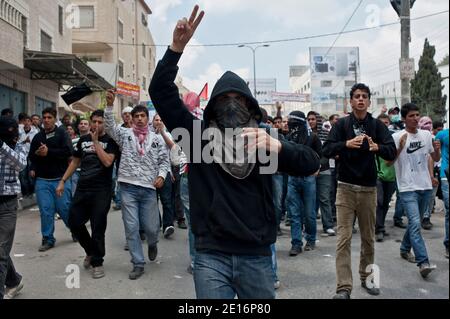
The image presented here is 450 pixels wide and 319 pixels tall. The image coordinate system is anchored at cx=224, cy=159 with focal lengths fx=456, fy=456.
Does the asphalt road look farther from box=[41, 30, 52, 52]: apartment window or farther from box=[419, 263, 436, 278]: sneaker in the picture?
box=[41, 30, 52, 52]: apartment window

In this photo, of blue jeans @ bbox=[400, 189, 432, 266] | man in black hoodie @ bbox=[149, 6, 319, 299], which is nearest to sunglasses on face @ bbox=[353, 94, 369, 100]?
blue jeans @ bbox=[400, 189, 432, 266]

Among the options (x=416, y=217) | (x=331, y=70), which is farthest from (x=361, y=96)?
(x=331, y=70)

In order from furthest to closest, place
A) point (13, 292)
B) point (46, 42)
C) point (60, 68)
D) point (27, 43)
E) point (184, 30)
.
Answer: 1. point (46, 42)
2. point (60, 68)
3. point (27, 43)
4. point (13, 292)
5. point (184, 30)

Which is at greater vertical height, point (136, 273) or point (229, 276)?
point (229, 276)

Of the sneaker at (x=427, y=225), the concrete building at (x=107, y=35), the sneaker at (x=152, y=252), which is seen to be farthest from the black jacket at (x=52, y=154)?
the concrete building at (x=107, y=35)

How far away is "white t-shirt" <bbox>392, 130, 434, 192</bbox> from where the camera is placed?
5219 mm

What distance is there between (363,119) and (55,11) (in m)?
17.0

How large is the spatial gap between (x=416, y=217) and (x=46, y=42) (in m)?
16.2

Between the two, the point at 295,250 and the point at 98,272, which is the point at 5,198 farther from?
the point at 295,250

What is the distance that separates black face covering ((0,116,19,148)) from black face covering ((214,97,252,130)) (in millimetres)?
2499

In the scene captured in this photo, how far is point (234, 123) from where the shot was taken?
2.38 meters

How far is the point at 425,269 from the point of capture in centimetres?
477
